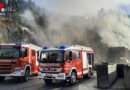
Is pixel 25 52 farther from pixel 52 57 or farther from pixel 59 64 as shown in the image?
pixel 59 64

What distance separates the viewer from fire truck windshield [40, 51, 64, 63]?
338 inches

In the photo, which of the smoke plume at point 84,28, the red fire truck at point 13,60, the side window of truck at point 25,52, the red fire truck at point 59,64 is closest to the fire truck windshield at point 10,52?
the red fire truck at point 13,60

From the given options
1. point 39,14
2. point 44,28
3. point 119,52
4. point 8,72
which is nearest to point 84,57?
point 8,72

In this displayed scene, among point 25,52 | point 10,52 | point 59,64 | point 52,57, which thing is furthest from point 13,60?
point 59,64

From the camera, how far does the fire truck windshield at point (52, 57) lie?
338 inches

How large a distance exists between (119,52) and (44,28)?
54.3ft

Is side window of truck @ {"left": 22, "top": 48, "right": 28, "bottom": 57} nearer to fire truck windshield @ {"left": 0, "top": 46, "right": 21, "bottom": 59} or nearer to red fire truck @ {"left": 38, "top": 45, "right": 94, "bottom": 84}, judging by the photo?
fire truck windshield @ {"left": 0, "top": 46, "right": 21, "bottom": 59}

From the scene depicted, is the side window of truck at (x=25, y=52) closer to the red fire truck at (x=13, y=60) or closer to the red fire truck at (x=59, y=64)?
the red fire truck at (x=13, y=60)

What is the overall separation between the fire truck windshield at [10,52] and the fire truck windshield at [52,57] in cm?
177

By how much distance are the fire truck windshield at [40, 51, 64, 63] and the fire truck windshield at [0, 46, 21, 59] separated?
5.80ft

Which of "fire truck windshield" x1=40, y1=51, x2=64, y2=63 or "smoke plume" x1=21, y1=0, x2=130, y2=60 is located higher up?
"smoke plume" x1=21, y1=0, x2=130, y2=60

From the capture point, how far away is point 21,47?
9.81 metres

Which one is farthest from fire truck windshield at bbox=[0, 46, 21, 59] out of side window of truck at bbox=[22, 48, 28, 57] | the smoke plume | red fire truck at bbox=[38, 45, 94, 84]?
the smoke plume

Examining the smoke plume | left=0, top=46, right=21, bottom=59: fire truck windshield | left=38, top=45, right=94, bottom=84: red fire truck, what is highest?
the smoke plume
